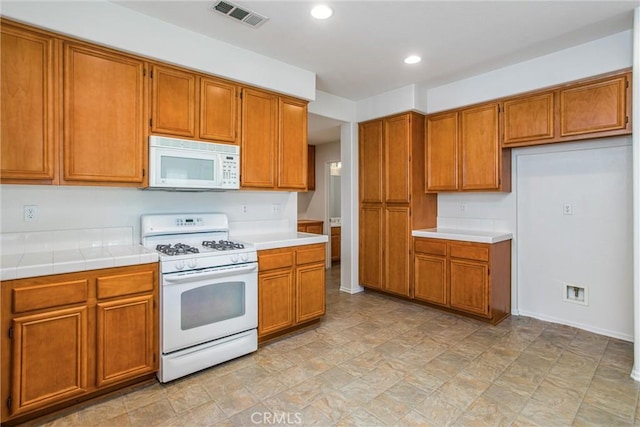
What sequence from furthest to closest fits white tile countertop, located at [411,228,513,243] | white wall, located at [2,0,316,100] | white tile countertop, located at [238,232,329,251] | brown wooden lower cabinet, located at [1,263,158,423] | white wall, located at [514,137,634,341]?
white tile countertop, located at [411,228,513,243] → white wall, located at [514,137,634,341] → white tile countertop, located at [238,232,329,251] → white wall, located at [2,0,316,100] → brown wooden lower cabinet, located at [1,263,158,423]

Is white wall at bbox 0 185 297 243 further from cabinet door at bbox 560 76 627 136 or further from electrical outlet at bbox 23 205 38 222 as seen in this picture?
cabinet door at bbox 560 76 627 136

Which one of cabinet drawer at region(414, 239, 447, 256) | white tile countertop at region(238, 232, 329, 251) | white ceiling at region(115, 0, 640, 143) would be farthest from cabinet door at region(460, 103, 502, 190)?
white tile countertop at region(238, 232, 329, 251)

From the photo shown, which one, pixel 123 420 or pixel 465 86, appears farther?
pixel 465 86

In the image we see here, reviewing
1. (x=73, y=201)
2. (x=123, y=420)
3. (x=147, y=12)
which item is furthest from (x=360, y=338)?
(x=147, y=12)

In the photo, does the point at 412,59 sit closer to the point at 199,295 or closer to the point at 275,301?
the point at 275,301

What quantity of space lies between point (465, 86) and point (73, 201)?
402 centimetres

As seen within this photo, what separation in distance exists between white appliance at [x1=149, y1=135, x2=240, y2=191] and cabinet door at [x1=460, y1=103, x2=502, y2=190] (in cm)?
260

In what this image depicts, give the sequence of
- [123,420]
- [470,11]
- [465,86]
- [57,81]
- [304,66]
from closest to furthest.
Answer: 1. [123,420]
2. [57,81]
3. [470,11]
4. [304,66]
5. [465,86]

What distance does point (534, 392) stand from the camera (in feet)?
7.48

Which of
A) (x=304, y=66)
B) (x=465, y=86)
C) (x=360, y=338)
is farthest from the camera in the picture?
(x=465, y=86)

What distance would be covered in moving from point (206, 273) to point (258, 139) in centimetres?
139

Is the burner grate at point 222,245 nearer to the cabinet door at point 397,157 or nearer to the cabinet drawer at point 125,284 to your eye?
the cabinet drawer at point 125,284

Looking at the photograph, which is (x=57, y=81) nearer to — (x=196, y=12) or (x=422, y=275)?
(x=196, y=12)

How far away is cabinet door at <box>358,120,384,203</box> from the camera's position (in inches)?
175
